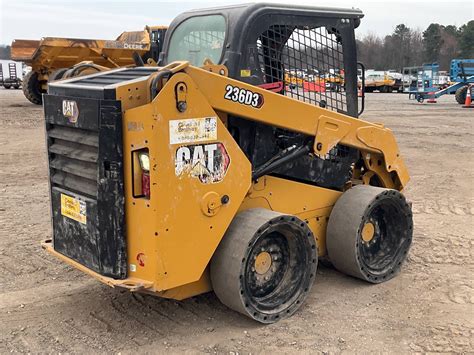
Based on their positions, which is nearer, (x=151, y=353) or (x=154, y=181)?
(x=154, y=181)

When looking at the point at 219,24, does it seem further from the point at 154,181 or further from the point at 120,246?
the point at 120,246

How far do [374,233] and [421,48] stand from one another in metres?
79.9

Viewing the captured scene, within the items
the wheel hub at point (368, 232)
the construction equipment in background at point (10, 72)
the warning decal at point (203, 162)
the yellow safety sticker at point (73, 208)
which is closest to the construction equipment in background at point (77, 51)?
the wheel hub at point (368, 232)

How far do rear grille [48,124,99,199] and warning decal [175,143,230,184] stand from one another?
1.84ft

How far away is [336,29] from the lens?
4.71 metres

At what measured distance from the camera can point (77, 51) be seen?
61.0 feet

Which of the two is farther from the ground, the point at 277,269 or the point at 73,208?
the point at 73,208

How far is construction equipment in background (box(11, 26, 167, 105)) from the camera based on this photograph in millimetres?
18328

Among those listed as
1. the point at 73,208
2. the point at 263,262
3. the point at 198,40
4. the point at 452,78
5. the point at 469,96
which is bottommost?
the point at 263,262

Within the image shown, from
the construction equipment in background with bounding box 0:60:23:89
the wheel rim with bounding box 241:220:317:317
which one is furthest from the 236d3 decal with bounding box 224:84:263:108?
the construction equipment in background with bounding box 0:60:23:89

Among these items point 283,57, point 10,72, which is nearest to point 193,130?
point 283,57

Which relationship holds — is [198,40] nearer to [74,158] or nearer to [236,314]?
[74,158]

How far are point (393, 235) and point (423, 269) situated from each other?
0.47 meters

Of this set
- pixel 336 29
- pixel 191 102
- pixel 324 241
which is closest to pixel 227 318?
pixel 324 241
